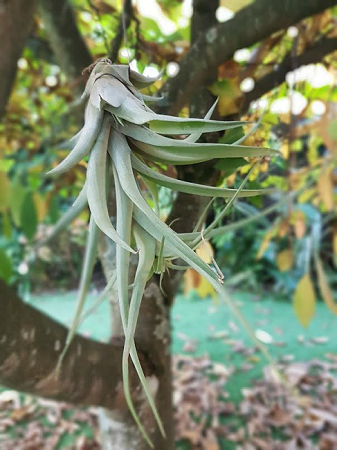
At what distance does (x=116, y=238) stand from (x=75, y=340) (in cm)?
36

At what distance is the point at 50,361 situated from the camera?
19.2 inches

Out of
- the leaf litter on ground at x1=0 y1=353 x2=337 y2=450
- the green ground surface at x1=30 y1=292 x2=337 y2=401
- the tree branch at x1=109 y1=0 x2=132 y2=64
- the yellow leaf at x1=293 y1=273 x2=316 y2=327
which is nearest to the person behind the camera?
the tree branch at x1=109 y1=0 x2=132 y2=64

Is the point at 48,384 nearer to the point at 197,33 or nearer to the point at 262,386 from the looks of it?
the point at 197,33

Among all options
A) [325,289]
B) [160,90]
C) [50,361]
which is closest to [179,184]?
[160,90]

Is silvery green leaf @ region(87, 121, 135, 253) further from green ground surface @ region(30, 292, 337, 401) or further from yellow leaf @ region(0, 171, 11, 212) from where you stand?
green ground surface @ region(30, 292, 337, 401)

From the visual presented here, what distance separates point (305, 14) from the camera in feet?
1.74

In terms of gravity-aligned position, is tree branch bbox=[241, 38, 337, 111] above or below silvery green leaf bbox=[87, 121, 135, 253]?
above

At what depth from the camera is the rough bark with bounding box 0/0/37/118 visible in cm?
58

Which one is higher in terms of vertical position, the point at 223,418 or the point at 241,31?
the point at 241,31

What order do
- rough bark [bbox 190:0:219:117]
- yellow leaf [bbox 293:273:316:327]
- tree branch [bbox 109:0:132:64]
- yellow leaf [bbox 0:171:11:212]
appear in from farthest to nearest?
yellow leaf [bbox 293:273:316:327], yellow leaf [bbox 0:171:11:212], rough bark [bbox 190:0:219:117], tree branch [bbox 109:0:132:64]

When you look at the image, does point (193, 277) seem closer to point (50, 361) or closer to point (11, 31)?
point (50, 361)

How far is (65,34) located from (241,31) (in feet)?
1.33

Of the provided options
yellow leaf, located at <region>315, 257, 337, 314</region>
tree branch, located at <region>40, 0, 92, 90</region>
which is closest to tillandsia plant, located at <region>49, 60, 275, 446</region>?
tree branch, located at <region>40, 0, 92, 90</region>

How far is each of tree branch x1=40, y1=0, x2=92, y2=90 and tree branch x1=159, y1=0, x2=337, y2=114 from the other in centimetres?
30
